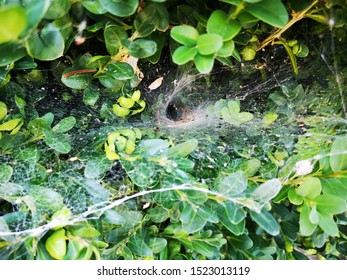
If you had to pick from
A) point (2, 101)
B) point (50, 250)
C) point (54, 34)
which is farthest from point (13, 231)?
point (54, 34)

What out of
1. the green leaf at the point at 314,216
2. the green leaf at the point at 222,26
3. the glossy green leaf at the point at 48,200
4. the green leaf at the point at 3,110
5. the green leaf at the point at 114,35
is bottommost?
the green leaf at the point at 314,216

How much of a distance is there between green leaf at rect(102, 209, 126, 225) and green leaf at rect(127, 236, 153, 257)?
0.08 metres

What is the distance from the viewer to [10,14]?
27 centimetres

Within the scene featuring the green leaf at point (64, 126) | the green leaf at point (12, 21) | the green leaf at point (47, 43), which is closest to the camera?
the green leaf at point (12, 21)

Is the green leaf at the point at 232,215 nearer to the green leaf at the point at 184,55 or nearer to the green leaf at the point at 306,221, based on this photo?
the green leaf at the point at 306,221

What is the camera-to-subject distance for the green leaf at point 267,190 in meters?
0.61

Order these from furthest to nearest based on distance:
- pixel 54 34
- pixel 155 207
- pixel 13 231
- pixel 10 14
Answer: pixel 155 207, pixel 13 231, pixel 54 34, pixel 10 14

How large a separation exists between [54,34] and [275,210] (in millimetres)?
556

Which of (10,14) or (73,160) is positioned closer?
(10,14)

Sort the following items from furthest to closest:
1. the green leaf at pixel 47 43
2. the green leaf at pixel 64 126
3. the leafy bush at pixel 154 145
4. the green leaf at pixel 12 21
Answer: the green leaf at pixel 64 126, the leafy bush at pixel 154 145, the green leaf at pixel 47 43, the green leaf at pixel 12 21

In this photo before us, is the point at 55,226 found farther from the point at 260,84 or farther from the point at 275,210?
the point at 260,84

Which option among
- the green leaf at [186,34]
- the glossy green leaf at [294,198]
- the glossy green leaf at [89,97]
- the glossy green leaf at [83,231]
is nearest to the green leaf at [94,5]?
the green leaf at [186,34]

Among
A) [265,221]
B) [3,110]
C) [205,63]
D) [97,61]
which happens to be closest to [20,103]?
[3,110]

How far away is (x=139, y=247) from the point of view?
693mm
